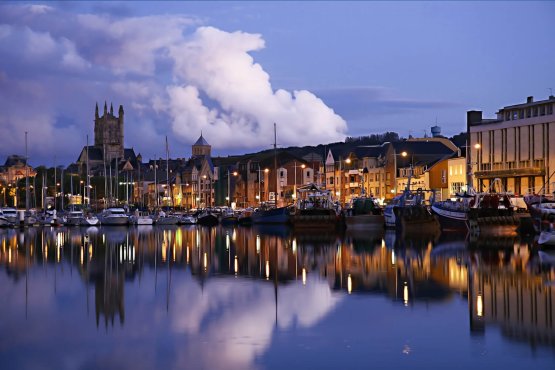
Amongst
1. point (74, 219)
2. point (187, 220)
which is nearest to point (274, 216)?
point (187, 220)

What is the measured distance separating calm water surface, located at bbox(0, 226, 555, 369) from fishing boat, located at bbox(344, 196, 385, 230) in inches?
1707

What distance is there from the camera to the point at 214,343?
19594mm

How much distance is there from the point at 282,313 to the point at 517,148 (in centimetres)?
8181

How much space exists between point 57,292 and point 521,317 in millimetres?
16181

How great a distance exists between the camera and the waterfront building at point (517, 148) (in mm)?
96625

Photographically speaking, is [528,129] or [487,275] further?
[528,129]

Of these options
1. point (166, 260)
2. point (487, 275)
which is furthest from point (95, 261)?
point (487, 275)

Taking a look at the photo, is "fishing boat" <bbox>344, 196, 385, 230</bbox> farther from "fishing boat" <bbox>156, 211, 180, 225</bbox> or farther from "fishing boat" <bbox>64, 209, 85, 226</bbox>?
"fishing boat" <bbox>64, 209, 85, 226</bbox>

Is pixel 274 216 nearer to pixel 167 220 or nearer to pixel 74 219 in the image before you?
pixel 167 220

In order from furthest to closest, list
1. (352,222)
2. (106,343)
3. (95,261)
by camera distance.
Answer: (352,222)
(95,261)
(106,343)

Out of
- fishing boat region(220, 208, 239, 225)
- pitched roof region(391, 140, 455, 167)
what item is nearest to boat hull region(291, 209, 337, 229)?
fishing boat region(220, 208, 239, 225)

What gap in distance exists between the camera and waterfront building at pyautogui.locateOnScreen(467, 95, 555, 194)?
317 feet

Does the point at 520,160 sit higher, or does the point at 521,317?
the point at 520,160

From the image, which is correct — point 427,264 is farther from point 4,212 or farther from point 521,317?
point 4,212
